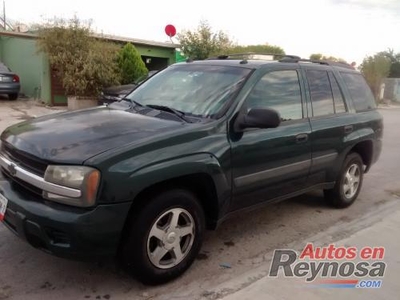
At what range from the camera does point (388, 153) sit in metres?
9.39

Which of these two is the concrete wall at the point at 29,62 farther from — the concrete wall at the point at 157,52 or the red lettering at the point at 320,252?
the red lettering at the point at 320,252

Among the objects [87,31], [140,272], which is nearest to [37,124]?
[140,272]

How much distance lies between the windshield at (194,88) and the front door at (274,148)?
0.24 metres

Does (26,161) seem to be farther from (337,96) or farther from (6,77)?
(6,77)

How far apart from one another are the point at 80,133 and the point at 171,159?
0.74 metres

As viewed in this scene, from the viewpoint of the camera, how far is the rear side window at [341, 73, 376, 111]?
532cm

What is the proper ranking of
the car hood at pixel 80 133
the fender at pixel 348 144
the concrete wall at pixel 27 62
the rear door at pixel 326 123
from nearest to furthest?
the car hood at pixel 80 133
the rear door at pixel 326 123
the fender at pixel 348 144
the concrete wall at pixel 27 62

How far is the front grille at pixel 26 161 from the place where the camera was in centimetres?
300

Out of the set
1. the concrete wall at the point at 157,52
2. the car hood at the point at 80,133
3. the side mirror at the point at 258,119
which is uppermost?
the concrete wall at the point at 157,52

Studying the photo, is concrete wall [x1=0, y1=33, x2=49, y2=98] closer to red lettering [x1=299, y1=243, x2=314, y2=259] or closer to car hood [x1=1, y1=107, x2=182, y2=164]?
car hood [x1=1, y1=107, x2=182, y2=164]

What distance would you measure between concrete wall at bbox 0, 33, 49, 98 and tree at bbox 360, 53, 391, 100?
2189 centimetres

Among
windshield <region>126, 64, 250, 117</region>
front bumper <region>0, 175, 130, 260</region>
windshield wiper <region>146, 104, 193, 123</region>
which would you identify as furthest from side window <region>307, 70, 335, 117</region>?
front bumper <region>0, 175, 130, 260</region>

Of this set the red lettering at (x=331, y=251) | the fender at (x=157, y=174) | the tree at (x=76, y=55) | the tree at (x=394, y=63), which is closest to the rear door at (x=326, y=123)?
the red lettering at (x=331, y=251)

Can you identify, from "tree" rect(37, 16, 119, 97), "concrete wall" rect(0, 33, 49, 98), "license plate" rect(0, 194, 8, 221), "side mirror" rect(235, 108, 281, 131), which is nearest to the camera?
"license plate" rect(0, 194, 8, 221)
